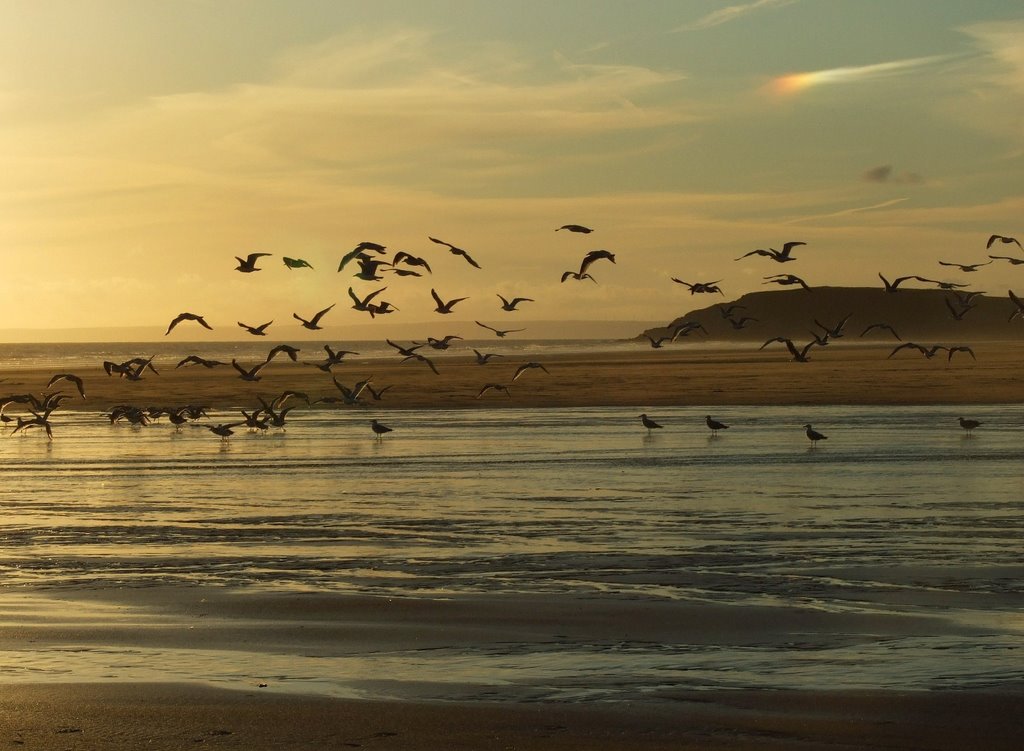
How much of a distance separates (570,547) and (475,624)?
5.17 m

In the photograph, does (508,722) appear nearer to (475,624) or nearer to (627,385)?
(475,624)

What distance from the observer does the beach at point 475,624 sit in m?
10.7

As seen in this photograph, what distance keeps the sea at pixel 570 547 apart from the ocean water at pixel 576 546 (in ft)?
0.19

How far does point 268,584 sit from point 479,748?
7.32 m

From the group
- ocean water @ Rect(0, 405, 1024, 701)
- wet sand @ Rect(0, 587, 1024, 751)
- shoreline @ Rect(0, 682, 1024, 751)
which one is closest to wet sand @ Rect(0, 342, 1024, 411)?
ocean water @ Rect(0, 405, 1024, 701)

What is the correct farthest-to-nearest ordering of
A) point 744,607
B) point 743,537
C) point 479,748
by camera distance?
1. point 743,537
2. point 744,607
3. point 479,748

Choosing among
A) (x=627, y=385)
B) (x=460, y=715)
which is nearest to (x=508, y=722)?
(x=460, y=715)

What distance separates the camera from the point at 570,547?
64.4 feet

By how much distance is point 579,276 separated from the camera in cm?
2877

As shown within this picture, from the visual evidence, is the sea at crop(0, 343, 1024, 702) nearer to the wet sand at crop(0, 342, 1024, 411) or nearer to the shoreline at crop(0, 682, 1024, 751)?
the shoreline at crop(0, 682, 1024, 751)

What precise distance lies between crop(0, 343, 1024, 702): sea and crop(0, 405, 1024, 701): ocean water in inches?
2.3

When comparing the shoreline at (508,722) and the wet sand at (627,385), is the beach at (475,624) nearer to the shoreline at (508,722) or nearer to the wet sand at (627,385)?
the shoreline at (508,722)

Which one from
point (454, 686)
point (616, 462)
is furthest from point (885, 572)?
point (616, 462)

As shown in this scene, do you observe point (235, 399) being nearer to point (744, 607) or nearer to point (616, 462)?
point (616, 462)
